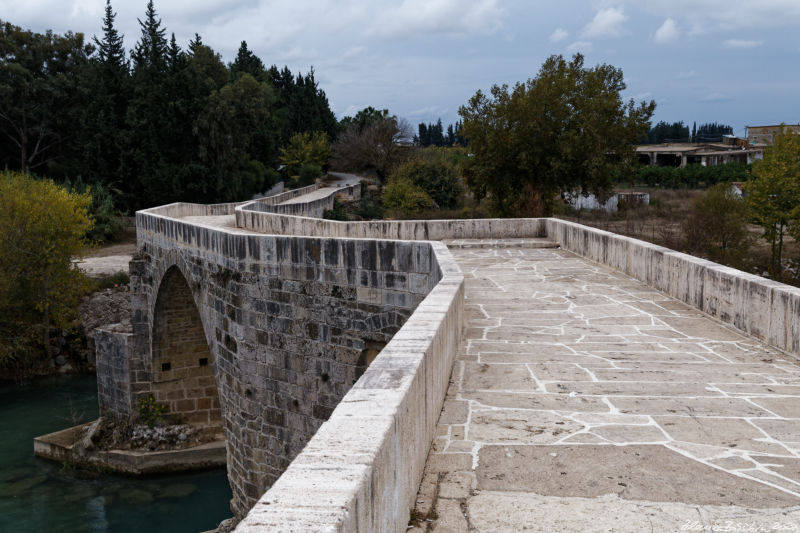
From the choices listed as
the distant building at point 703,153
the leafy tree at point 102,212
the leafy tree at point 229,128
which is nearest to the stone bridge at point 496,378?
the leafy tree at point 102,212

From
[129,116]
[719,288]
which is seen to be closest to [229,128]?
[129,116]

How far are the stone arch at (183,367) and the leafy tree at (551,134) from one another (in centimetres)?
1281

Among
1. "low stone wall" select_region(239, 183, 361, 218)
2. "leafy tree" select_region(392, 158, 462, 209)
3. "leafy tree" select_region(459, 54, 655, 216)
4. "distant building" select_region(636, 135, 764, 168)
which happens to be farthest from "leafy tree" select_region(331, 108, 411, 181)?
"leafy tree" select_region(459, 54, 655, 216)

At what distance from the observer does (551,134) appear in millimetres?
25500

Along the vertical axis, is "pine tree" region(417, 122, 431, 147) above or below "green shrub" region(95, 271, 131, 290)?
above

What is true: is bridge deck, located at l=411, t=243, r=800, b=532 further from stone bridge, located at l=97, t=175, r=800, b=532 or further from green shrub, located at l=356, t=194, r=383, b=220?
green shrub, located at l=356, t=194, r=383, b=220

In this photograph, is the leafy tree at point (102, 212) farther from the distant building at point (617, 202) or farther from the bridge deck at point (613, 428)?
the bridge deck at point (613, 428)

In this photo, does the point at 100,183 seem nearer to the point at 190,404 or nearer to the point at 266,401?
the point at 190,404

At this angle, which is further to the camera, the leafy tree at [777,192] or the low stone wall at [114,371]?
the leafy tree at [777,192]

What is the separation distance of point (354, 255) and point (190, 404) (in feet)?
36.0

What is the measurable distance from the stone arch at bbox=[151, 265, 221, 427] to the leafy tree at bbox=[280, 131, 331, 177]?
37.7m

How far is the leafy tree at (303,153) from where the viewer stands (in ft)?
185

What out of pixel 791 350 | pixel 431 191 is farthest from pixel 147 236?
pixel 431 191

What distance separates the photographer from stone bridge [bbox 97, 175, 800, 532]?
2938 mm
